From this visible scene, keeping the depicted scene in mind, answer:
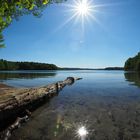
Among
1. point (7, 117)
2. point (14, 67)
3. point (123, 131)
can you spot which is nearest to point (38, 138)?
point (7, 117)

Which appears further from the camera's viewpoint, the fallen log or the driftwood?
the fallen log

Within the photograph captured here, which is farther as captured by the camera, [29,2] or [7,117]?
[7,117]

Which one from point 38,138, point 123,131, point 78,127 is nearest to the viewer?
point 38,138

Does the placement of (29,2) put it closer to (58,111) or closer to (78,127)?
(78,127)

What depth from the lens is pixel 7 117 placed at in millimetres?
10352

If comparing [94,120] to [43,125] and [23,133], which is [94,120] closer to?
[43,125]

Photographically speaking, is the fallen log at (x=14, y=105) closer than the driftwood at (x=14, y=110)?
No

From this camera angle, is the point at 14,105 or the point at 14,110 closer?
the point at 14,110

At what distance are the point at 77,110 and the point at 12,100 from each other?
508cm

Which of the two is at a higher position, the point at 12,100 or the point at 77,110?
the point at 12,100

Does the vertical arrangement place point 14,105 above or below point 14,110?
above

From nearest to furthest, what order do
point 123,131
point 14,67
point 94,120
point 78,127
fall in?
→ point 123,131 → point 78,127 → point 94,120 → point 14,67

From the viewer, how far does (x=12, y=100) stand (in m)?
11.6

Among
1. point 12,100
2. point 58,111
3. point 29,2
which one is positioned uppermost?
point 29,2
